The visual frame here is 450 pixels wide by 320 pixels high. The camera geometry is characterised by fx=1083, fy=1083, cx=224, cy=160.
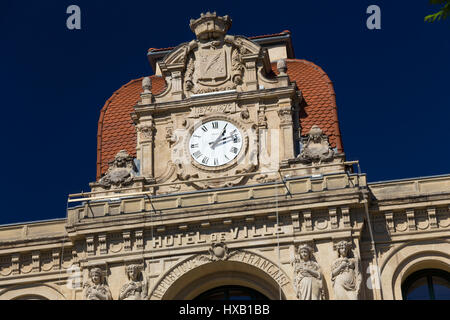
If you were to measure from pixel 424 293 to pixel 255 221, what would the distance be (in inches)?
264

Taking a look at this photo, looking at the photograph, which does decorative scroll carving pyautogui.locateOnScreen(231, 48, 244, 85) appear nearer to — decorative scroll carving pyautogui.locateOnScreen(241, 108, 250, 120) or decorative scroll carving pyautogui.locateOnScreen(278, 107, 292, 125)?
decorative scroll carving pyautogui.locateOnScreen(241, 108, 250, 120)

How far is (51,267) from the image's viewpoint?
1630 inches

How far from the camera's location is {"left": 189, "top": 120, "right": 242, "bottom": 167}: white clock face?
4316 cm

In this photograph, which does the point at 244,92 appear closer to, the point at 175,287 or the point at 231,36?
the point at 231,36

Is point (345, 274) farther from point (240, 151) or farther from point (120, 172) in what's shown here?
point (120, 172)

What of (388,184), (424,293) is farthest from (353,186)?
(424,293)

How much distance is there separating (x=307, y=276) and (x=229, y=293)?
385cm

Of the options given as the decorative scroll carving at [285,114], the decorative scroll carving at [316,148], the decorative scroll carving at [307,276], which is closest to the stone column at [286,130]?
the decorative scroll carving at [285,114]

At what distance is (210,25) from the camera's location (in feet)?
150

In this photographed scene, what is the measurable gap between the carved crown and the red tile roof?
3.69 meters

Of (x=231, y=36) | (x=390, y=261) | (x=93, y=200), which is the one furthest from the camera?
(x=231, y=36)

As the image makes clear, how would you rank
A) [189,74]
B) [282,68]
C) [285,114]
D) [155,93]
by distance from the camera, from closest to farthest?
[285,114]
[282,68]
[189,74]
[155,93]

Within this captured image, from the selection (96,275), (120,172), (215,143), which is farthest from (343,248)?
(120,172)

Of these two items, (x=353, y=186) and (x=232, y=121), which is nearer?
(x=353, y=186)
